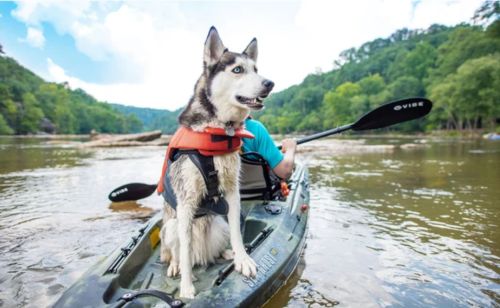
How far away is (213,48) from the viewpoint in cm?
237

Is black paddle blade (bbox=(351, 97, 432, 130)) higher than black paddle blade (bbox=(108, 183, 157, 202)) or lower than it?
higher

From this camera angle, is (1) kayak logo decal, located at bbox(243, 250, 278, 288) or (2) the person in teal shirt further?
(2) the person in teal shirt

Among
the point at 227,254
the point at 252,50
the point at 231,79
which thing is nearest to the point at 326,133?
the point at 252,50

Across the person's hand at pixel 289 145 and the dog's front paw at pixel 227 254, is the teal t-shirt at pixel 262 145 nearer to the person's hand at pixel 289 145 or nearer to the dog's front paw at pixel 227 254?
the person's hand at pixel 289 145

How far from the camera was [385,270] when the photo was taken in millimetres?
3496

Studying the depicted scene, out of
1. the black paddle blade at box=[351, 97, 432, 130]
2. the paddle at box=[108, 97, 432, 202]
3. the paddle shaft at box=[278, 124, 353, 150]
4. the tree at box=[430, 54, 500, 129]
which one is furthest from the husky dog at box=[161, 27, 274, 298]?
the tree at box=[430, 54, 500, 129]

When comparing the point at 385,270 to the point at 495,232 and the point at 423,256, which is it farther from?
the point at 495,232

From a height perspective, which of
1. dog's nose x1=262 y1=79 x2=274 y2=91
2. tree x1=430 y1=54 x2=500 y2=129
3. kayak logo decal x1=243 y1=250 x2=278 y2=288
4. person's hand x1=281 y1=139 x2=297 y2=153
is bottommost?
kayak logo decal x1=243 y1=250 x2=278 y2=288

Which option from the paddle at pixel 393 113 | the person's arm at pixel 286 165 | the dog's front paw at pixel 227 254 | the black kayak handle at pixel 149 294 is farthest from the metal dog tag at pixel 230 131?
the paddle at pixel 393 113

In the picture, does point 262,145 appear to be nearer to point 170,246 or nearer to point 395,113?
point 170,246

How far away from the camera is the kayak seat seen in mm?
3549

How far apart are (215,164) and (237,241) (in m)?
0.62

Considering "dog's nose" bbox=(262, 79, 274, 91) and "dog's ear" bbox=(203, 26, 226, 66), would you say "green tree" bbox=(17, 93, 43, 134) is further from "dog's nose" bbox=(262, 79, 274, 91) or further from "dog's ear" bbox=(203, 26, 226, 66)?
"dog's nose" bbox=(262, 79, 274, 91)

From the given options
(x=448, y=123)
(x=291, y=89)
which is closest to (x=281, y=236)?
(x=448, y=123)
